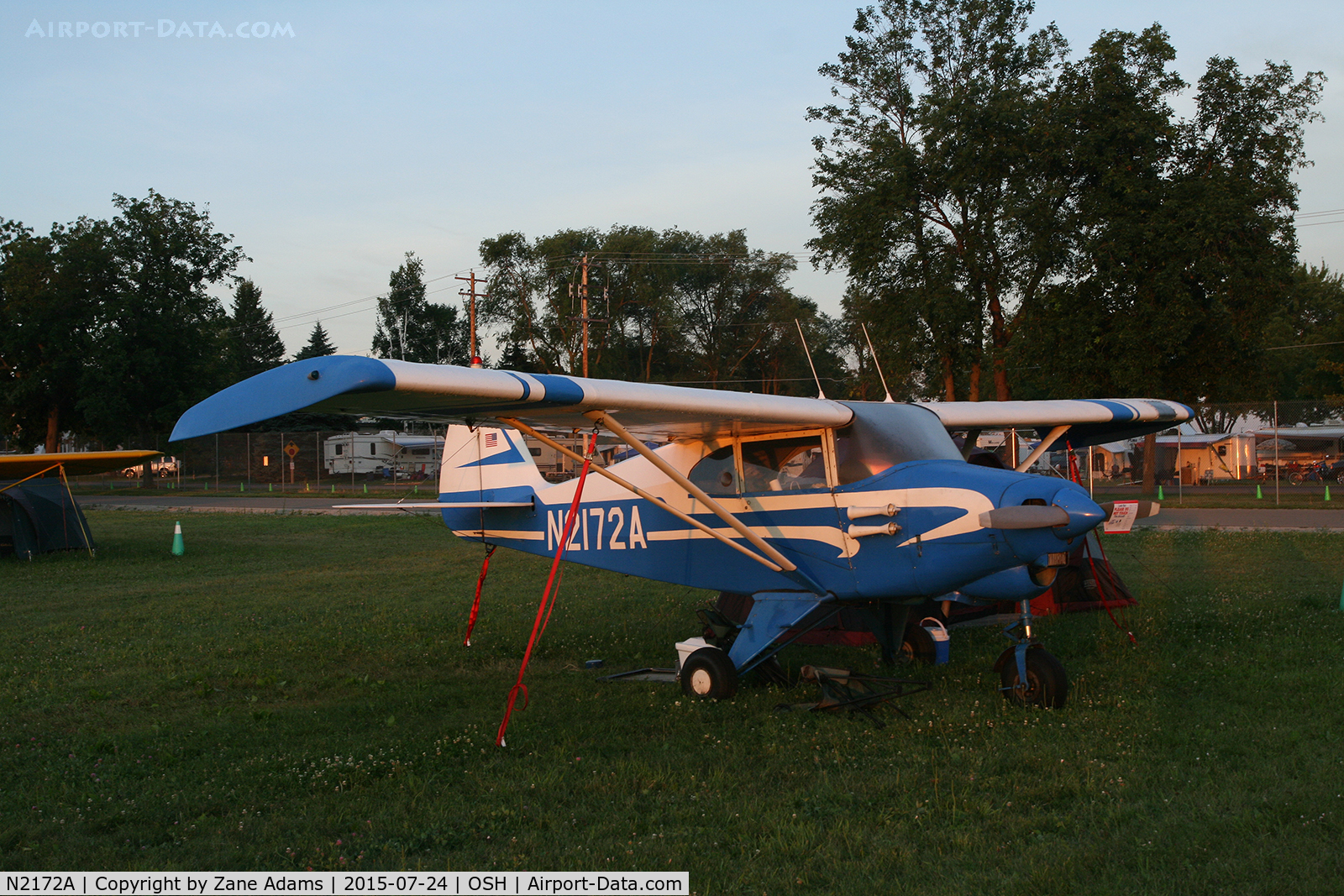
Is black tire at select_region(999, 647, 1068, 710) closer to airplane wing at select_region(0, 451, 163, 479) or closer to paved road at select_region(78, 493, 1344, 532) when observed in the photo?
paved road at select_region(78, 493, 1344, 532)

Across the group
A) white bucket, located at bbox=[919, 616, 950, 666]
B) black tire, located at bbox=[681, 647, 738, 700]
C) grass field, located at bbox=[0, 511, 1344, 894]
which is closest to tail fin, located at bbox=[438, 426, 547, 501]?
grass field, located at bbox=[0, 511, 1344, 894]

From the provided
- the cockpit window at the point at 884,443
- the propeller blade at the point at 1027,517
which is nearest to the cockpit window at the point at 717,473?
the cockpit window at the point at 884,443

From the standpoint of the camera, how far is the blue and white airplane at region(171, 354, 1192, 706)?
5.77 meters

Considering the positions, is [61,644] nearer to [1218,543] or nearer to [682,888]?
[682,888]

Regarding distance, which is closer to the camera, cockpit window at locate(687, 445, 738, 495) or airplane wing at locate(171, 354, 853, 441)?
airplane wing at locate(171, 354, 853, 441)

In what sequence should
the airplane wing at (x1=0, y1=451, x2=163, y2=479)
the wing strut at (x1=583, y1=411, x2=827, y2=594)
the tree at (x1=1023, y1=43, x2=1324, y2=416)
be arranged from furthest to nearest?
the tree at (x1=1023, y1=43, x2=1324, y2=416) → the airplane wing at (x1=0, y1=451, x2=163, y2=479) → the wing strut at (x1=583, y1=411, x2=827, y2=594)

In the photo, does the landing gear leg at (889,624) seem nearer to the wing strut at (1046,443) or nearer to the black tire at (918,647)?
the black tire at (918,647)

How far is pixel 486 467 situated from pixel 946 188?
67.3 feet

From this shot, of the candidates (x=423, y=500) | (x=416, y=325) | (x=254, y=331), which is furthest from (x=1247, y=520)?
(x=254, y=331)

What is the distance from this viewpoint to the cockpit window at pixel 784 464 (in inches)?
294

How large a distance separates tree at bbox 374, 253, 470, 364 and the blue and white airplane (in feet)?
258

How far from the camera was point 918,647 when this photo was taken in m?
8.62

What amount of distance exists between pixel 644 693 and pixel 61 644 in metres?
6.43

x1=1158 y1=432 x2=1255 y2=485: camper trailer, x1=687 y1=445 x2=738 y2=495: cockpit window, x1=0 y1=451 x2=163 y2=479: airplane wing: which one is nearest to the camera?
x1=687 y1=445 x2=738 y2=495: cockpit window
